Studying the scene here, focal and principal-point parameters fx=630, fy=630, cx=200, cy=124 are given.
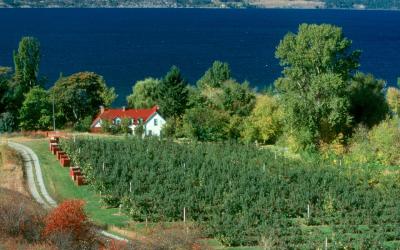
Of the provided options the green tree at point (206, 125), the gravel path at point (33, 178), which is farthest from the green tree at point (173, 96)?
the gravel path at point (33, 178)

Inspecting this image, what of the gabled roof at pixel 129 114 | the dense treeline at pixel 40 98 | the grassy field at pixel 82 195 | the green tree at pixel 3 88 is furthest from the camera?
the green tree at pixel 3 88

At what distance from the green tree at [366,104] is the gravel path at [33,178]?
1072 inches

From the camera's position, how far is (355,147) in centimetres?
4981

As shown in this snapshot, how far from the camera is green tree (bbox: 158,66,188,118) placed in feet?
211

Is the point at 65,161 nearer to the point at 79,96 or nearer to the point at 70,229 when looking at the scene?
the point at 70,229

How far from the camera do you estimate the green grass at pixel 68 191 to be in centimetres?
3525

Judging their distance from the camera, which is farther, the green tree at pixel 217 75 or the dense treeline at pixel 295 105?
the green tree at pixel 217 75

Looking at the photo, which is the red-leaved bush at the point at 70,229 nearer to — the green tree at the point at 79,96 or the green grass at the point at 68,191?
the green grass at the point at 68,191

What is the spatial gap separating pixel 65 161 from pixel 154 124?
59.7ft

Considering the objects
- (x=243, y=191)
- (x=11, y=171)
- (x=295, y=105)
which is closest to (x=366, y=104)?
(x=295, y=105)

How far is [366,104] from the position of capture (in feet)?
184

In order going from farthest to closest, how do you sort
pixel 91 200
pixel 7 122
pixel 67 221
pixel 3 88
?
1. pixel 3 88
2. pixel 7 122
3. pixel 91 200
4. pixel 67 221

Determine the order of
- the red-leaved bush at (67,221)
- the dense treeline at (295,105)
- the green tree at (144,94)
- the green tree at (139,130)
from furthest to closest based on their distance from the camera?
1. the green tree at (144,94)
2. the green tree at (139,130)
3. the dense treeline at (295,105)
4. the red-leaved bush at (67,221)

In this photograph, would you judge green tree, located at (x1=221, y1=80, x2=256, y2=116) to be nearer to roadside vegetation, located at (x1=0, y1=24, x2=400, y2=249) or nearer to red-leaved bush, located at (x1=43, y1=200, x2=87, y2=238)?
roadside vegetation, located at (x1=0, y1=24, x2=400, y2=249)
